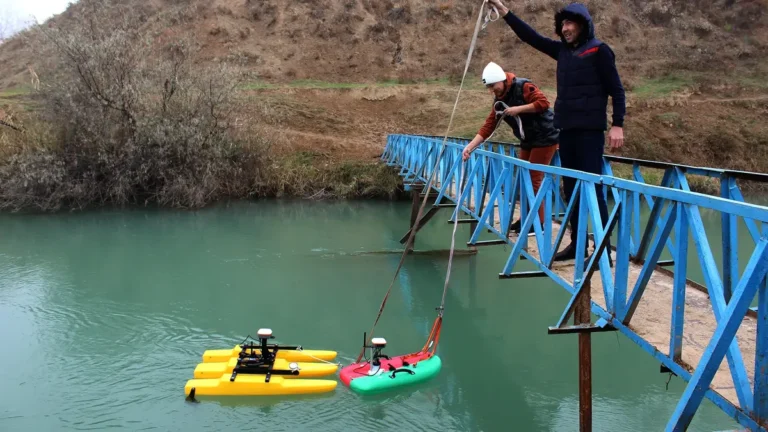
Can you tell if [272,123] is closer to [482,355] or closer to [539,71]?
[539,71]

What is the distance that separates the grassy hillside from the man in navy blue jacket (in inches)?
526

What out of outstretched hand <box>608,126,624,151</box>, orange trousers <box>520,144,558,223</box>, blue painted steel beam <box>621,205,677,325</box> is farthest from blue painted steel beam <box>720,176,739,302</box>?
orange trousers <box>520,144,558,223</box>

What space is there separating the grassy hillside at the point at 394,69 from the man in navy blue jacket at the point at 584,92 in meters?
13.4

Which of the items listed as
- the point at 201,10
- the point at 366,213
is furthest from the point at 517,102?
the point at 201,10

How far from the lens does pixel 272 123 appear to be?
880 inches

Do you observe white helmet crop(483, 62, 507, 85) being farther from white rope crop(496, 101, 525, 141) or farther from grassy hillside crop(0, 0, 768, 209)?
grassy hillside crop(0, 0, 768, 209)

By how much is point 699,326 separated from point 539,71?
91.6ft

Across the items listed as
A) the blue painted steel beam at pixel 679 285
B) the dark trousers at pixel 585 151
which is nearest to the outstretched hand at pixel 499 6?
the dark trousers at pixel 585 151

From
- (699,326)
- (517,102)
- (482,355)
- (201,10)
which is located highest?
(201,10)

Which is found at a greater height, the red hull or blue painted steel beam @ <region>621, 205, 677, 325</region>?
blue painted steel beam @ <region>621, 205, 677, 325</region>

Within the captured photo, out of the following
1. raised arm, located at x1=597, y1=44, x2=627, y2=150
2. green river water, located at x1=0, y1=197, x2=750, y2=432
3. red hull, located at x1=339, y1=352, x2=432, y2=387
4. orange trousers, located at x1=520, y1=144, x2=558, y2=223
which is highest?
raised arm, located at x1=597, y1=44, x2=627, y2=150

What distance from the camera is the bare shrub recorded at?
51.0 ft

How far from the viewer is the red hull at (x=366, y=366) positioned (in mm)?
6103

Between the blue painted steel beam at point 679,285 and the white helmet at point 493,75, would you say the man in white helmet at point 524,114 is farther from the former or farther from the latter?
the blue painted steel beam at point 679,285
